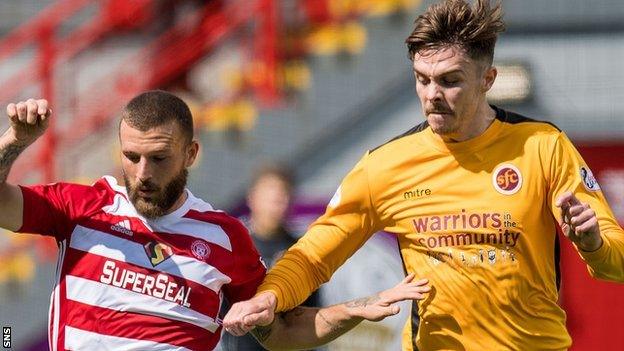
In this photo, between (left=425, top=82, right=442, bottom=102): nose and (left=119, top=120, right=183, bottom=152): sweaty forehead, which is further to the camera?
(left=119, top=120, right=183, bottom=152): sweaty forehead

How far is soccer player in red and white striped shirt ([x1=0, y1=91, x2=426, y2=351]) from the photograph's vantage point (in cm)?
452

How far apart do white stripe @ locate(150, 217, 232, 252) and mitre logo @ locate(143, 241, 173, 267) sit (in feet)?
0.21

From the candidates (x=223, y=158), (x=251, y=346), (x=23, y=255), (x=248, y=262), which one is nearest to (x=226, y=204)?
(x=223, y=158)

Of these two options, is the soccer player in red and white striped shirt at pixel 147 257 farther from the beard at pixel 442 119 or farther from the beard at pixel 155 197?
the beard at pixel 442 119

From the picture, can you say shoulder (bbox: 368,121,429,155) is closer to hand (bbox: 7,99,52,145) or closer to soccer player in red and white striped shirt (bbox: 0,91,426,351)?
soccer player in red and white striped shirt (bbox: 0,91,426,351)

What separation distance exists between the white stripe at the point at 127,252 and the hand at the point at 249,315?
0.23m

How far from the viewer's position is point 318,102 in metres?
10.1

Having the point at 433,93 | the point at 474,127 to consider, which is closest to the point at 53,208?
the point at 433,93

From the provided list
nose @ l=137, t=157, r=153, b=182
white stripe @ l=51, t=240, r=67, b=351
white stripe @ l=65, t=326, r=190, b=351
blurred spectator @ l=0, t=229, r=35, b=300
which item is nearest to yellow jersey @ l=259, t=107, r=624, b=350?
white stripe @ l=65, t=326, r=190, b=351

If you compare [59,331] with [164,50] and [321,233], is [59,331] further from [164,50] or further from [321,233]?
[164,50]

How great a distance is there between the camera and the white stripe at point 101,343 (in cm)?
450

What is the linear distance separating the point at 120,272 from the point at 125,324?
18cm

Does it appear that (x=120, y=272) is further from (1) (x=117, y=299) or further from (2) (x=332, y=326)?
(2) (x=332, y=326)

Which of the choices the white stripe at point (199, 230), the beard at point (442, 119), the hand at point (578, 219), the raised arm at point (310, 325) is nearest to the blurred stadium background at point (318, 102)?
the raised arm at point (310, 325)
